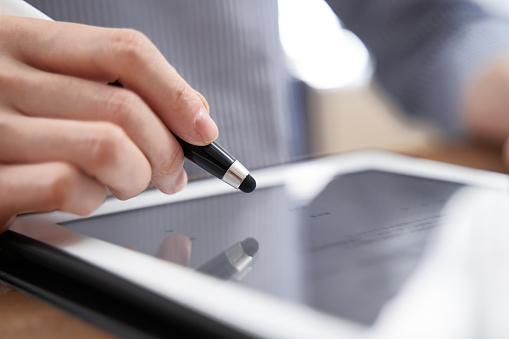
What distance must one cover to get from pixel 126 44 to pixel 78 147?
0.17ft

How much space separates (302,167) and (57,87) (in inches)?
9.0

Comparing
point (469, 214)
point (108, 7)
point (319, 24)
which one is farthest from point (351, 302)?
point (319, 24)

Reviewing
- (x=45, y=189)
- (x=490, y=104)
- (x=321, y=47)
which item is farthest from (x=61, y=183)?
(x=321, y=47)

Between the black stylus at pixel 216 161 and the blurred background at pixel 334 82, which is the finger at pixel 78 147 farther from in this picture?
the blurred background at pixel 334 82

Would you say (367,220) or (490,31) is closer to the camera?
(367,220)

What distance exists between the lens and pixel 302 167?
14.6 inches

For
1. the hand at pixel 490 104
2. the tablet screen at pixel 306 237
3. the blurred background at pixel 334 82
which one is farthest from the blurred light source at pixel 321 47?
the tablet screen at pixel 306 237

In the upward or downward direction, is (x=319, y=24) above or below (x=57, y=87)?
below

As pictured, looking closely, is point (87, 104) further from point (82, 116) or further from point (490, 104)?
point (490, 104)

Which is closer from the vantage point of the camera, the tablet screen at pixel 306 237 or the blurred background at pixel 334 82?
the tablet screen at pixel 306 237

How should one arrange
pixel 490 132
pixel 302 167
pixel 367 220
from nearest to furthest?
pixel 367 220 → pixel 302 167 → pixel 490 132

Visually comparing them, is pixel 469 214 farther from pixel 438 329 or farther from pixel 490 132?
pixel 490 132

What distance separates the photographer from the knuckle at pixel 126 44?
0.60 feet

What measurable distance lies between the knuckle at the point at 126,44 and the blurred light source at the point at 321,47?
2.47 feet
